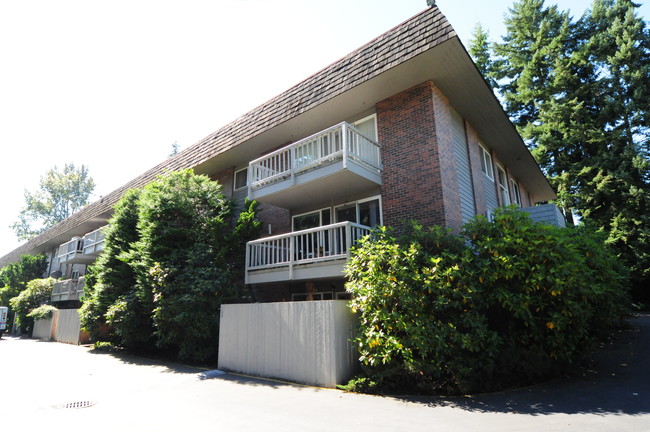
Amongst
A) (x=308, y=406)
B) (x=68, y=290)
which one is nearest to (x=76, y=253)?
(x=68, y=290)

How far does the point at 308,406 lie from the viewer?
19.8ft

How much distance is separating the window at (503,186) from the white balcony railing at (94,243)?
21898 mm

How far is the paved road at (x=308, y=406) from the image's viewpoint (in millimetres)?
4969

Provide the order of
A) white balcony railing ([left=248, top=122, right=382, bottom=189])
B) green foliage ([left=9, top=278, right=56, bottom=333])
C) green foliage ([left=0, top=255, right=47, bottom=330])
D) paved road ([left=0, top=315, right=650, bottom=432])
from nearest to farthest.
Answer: paved road ([left=0, top=315, right=650, bottom=432]) → white balcony railing ([left=248, top=122, right=382, bottom=189]) → green foliage ([left=9, top=278, right=56, bottom=333]) → green foliage ([left=0, top=255, right=47, bottom=330])

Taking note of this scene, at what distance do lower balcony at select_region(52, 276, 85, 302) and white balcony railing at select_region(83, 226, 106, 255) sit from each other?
1816mm

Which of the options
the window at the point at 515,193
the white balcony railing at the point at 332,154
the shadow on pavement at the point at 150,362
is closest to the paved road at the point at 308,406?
the shadow on pavement at the point at 150,362

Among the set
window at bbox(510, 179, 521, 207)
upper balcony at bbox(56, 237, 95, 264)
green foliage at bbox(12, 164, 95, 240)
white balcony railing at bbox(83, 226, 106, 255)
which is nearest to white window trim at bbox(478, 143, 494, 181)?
window at bbox(510, 179, 521, 207)

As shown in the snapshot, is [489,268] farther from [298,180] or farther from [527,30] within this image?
[527,30]

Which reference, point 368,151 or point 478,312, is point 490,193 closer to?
point 368,151

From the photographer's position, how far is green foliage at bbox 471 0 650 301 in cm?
1961

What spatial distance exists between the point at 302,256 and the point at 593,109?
81.2 ft

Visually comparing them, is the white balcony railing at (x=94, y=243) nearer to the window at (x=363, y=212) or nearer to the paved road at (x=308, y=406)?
the paved road at (x=308, y=406)

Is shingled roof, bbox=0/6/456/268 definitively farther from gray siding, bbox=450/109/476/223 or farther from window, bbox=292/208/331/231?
window, bbox=292/208/331/231

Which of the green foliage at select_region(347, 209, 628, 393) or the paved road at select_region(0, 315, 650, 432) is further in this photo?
the green foliage at select_region(347, 209, 628, 393)
